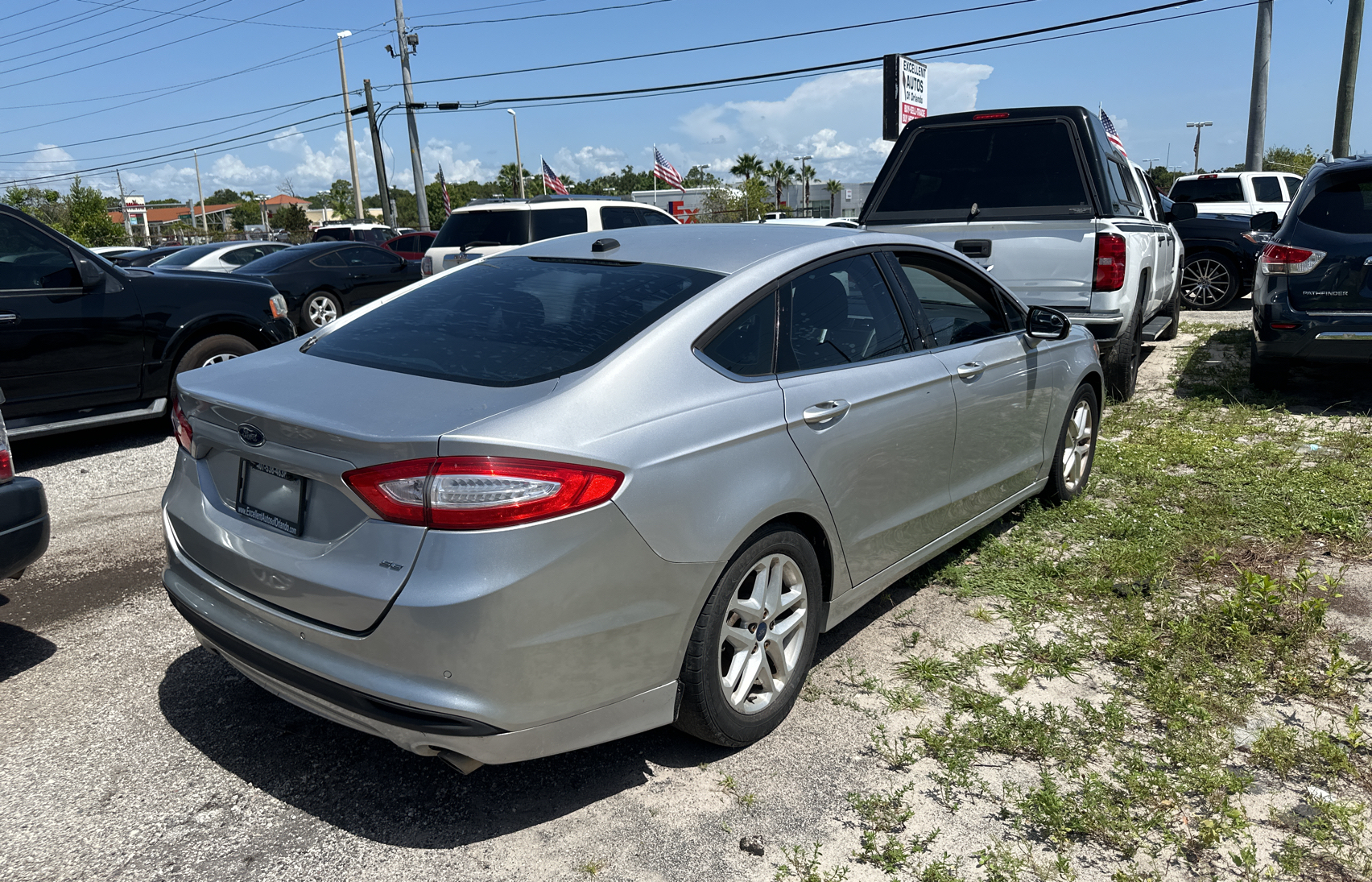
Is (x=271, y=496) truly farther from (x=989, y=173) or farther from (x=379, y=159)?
(x=379, y=159)

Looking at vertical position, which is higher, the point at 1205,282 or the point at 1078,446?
the point at 1078,446

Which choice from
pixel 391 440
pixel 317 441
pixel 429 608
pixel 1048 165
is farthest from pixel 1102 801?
pixel 1048 165

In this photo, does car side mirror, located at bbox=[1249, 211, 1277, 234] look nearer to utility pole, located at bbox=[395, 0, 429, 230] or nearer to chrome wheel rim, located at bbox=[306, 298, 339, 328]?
chrome wheel rim, located at bbox=[306, 298, 339, 328]

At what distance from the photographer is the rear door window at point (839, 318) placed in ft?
10.7

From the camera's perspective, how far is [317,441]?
2.48m

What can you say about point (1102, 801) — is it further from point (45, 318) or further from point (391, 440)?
point (45, 318)

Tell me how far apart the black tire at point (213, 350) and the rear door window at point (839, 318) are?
5.23 m

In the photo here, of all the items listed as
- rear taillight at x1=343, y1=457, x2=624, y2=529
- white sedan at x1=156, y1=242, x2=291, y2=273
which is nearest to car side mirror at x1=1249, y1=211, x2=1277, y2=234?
rear taillight at x1=343, y1=457, x2=624, y2=529

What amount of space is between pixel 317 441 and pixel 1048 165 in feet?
21.3

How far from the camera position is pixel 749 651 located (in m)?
3.01

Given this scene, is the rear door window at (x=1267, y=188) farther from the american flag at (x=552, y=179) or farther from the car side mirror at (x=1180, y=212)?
the american flag at (x=552, y=179)

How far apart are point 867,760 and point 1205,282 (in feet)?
44.3

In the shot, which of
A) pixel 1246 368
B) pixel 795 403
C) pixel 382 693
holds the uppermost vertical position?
pixel 795 403

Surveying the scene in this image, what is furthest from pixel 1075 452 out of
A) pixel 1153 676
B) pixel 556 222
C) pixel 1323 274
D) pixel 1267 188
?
pixel 1267 188
